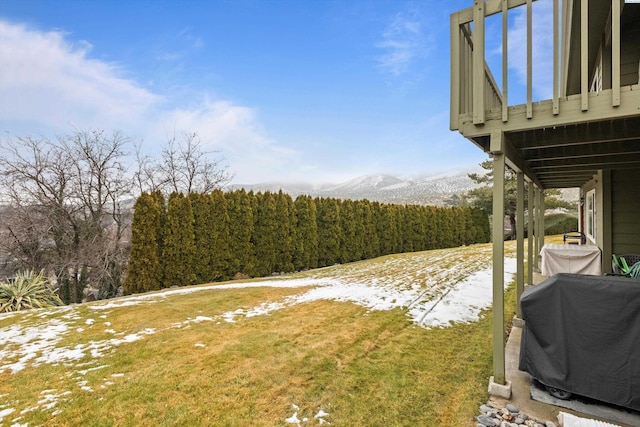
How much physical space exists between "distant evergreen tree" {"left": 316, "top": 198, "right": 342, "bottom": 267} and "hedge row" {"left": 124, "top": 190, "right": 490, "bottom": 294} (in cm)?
4

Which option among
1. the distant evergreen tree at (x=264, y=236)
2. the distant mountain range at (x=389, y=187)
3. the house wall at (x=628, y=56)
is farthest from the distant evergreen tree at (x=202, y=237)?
the distant mountain range at (x=389, y=187)

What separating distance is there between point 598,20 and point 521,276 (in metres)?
3.42

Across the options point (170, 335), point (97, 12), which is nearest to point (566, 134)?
point (170, 335)

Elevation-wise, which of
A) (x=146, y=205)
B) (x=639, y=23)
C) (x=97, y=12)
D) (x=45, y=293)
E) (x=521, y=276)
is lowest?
(x=45, y=293)

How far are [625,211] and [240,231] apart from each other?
9725mm

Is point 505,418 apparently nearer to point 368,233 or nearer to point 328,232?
point 328,232

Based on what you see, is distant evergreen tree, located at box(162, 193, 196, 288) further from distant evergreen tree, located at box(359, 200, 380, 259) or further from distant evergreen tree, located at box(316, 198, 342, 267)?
distant evergreen tree, located at box(359, 200, 380, 259)

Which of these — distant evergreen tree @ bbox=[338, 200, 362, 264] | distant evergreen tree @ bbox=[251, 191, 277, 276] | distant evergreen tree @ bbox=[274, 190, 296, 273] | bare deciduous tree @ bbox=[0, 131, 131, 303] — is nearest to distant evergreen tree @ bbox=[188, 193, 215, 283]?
distant evergreen tree @ bbox=[251, 191, 277, 276]

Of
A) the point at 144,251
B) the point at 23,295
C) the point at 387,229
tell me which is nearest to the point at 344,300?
the point at 144,251

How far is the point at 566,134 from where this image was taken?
2945 millimetres

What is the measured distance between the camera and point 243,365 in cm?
338

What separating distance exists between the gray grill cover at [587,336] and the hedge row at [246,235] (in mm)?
9171

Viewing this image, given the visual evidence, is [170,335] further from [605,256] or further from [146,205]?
[605,256]

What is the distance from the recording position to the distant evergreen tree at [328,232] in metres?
13.5
